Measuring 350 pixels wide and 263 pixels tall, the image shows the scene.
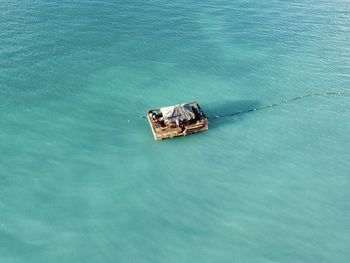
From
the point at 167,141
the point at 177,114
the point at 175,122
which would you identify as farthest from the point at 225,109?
the point at 167,141

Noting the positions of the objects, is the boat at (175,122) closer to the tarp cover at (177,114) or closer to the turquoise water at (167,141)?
the tarp cover at (177,114)

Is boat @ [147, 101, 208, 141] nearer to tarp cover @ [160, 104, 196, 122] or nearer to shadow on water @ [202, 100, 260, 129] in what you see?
tarp cover @ [160, 104, 196, 122]

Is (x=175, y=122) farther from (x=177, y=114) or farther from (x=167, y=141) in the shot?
(x=167, y=141)

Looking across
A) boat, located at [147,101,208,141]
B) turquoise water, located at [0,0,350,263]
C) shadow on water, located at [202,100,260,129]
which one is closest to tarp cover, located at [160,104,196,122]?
boat, located at [147,101,208,141]

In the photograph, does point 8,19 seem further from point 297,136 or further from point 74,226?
point 297,136

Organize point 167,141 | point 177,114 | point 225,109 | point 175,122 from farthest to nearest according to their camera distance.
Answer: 1. point 225,109
2. point 167,141
3. point 177,114
4. point 175,122

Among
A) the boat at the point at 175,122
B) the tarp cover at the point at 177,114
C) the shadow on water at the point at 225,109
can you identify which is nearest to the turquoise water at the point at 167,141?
the shadow on water at the point at 225,109
